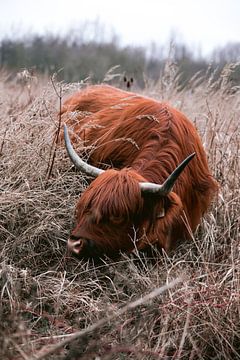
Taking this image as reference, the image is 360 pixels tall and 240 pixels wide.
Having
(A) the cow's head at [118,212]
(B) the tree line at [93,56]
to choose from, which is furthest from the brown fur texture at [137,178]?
(B) the tree line at [93,56]

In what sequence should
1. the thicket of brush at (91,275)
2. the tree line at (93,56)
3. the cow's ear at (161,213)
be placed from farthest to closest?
1. the tree line at (93,56)
2. the cow's ear at (161,213)
3. the thicket of brush at (91,275)

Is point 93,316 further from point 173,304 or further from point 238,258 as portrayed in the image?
point 238,258

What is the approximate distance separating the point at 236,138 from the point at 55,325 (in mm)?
2578

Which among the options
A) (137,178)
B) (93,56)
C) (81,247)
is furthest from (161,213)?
(93,56)

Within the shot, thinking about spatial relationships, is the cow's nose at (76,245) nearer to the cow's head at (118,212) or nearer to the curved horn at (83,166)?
the cow's head at (118,212)

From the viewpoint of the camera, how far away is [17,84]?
11188mm

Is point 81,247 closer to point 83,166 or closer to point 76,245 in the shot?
point 76,245

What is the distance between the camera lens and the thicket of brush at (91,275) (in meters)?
3.35

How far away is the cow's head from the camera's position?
4008mm

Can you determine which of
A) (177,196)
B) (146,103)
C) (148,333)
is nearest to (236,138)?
(146,103)

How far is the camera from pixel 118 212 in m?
4.02

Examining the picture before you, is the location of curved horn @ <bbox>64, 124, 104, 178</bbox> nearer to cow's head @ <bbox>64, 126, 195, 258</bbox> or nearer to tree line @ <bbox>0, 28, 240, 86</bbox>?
cow's head @ <bbox>64, 126, 195, 258</bbox>

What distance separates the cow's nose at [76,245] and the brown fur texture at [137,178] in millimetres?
32

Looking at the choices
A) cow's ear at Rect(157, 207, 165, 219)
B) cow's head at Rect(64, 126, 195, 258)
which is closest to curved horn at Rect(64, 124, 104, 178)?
cow's head at Rect(64, 126, 195, 258)
